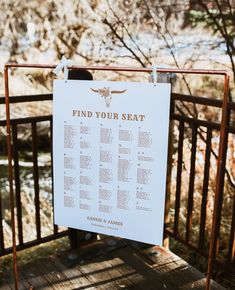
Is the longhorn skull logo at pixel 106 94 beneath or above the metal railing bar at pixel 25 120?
above

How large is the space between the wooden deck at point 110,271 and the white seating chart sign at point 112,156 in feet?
1.73

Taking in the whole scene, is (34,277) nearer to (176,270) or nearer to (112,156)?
(176,270)

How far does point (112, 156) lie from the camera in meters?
2.10

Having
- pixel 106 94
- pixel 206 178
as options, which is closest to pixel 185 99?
pixel 206 178

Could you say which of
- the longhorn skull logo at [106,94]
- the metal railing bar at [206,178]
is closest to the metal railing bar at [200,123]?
the metal railing bar at [206,178]

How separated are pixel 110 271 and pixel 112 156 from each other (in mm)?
994

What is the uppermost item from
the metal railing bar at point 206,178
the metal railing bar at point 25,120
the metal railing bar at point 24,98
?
the metal railing bar at point 24,98

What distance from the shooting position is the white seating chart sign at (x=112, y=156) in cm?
197

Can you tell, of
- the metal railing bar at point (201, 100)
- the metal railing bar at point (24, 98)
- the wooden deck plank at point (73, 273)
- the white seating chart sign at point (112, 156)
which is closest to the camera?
the white seating chart sign at point (112, 156)

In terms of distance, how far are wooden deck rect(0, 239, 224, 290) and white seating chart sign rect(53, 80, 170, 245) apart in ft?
1.73

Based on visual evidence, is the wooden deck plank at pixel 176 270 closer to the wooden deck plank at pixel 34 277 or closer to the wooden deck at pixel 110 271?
the wooden deck at pixel 110 271

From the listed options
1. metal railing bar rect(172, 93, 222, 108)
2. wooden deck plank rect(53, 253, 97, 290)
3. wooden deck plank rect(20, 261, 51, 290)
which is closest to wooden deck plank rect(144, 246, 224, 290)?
wooden deck plank rect(53, 253, 97, 290)

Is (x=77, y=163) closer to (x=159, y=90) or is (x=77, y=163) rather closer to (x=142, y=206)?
(x=142, y=206)

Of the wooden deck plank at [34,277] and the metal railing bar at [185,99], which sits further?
the wooden deck plank at [34,277]
